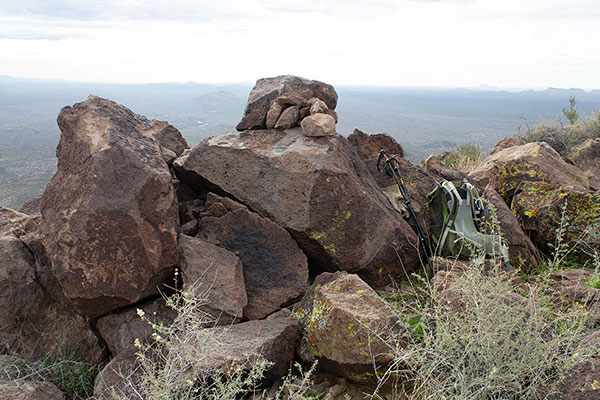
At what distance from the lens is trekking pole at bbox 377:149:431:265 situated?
5.14 metres

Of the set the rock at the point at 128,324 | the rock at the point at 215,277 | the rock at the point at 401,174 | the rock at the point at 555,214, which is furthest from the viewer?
the rock at the point at 401,174

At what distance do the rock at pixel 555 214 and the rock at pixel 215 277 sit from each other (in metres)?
3.62

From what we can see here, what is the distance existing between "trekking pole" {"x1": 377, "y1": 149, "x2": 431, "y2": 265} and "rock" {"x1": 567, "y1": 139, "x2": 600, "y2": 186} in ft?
11.7

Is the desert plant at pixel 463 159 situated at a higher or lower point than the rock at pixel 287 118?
lower

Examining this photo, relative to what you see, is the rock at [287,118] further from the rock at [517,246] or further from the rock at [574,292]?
the rock at [574,292]

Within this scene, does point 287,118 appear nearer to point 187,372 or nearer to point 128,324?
point 128,324

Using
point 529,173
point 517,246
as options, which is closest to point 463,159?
point 529,173

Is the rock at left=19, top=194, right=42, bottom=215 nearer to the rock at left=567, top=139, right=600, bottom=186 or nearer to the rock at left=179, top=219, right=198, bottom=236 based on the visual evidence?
the rock at left=179, top=219, right=198, bottom=236

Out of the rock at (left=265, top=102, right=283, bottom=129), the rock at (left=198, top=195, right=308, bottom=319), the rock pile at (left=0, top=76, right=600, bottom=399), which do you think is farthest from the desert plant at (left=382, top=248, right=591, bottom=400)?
the rock at (left=265, top=102, right=283, bottom=129)

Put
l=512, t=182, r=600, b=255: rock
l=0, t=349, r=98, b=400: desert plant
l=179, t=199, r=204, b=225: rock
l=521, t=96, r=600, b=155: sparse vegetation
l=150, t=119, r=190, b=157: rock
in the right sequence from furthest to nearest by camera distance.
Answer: l=521, t=96, r=600, b=155: sparse vegetation
l=150, t=119, r=190, b=157: rock
l=512, t=182, r=600, b=255: rock
l=179, t=199, r=204, b=225: rock
l=0, t=349, r=98, b=400: desert plant

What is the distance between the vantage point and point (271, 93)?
565 cm

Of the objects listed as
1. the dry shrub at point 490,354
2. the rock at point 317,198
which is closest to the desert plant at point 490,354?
the dry shrub at point 490,354

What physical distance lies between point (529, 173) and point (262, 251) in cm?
414

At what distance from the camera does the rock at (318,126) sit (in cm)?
501
